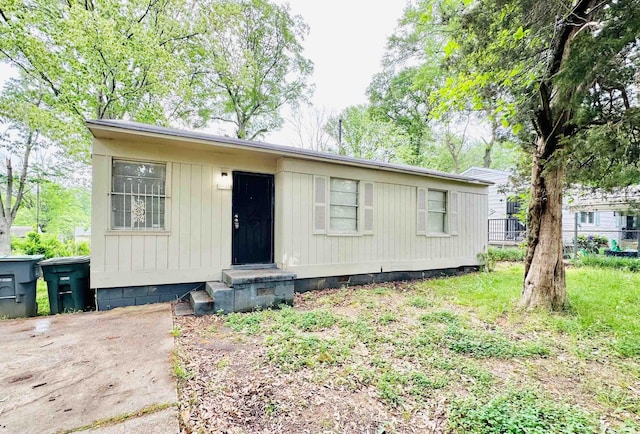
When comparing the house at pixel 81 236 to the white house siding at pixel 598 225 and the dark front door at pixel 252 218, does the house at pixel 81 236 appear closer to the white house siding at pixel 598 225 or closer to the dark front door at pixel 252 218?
the dark front door at pixel 252 218

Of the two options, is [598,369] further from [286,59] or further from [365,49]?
[365,49]

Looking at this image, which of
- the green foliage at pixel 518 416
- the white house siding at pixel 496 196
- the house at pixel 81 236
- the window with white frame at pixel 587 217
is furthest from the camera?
the white house siding at pixel 496 196

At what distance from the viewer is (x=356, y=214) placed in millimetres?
6035

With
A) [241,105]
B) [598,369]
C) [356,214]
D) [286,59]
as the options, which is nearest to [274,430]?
[598,369]

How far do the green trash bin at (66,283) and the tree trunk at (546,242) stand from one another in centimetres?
666

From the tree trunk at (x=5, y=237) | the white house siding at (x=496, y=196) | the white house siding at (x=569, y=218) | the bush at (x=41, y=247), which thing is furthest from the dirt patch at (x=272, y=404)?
the white house siding at (x=496, y=196)

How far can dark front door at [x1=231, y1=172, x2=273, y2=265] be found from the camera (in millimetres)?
5270

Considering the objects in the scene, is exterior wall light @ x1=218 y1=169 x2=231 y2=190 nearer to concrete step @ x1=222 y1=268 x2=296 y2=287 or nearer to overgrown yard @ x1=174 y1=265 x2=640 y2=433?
concrete step @ x1=222 y1=268 x2=296 y2=287

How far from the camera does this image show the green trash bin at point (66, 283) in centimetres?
416

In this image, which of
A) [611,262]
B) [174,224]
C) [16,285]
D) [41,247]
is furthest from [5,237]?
[611,262]

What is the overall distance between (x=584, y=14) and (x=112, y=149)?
250 inches

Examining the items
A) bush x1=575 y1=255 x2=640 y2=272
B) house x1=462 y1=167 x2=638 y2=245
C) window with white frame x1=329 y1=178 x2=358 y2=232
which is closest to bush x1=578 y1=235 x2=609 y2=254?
house x1=462 y1=167 x2=638 y2=245

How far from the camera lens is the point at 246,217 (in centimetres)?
541

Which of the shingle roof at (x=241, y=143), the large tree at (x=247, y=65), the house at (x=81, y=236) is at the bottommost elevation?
the house at (x=81, y=236)
